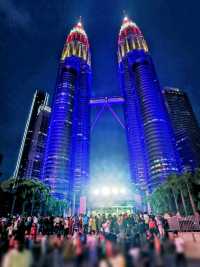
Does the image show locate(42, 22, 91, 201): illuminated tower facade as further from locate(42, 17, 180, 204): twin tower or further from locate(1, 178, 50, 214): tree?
locate(1, 178, 50, 214): tree

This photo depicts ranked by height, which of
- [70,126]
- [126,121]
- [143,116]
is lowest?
[70,126]

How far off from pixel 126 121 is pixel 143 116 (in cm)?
3105

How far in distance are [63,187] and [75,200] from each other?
47.7ft

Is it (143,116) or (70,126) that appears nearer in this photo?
(143,116)

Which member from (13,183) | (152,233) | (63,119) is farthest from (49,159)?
(152,233)

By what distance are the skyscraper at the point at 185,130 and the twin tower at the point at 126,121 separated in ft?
101

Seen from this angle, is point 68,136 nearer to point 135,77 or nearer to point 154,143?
Answer: point 154,143

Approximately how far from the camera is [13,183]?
50344 mm

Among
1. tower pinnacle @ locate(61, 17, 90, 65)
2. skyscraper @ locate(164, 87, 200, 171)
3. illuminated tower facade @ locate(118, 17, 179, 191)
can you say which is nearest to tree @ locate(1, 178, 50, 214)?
illuminated tower facade @ locate(118, 17, 179, 191)

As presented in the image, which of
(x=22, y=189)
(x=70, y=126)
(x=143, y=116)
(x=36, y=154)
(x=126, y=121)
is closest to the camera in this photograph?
(x=22, y=189)

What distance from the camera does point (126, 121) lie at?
17612 centimetres

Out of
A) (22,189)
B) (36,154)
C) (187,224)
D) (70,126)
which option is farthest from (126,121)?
(187,224)

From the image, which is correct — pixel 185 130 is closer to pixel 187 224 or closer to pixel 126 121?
pixel 126 121

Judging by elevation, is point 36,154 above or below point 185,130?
below
